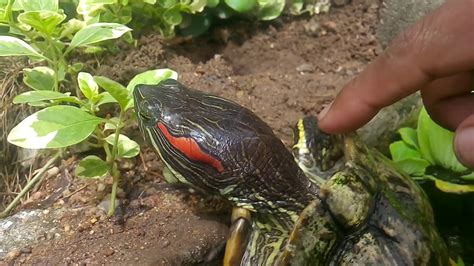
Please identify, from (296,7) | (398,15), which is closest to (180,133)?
(296,7)

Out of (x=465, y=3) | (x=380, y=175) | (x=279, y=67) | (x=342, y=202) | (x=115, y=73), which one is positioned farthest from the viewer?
(x=279, y=67)

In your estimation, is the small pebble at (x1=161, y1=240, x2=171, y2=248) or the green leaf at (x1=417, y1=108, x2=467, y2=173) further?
the green leaf at (x1=417, y1=108, x2=467, y2=173)

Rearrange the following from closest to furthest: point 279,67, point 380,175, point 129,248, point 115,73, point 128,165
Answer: point 129,248
point 380,175
point 128,165
point 115,73
point 279,67

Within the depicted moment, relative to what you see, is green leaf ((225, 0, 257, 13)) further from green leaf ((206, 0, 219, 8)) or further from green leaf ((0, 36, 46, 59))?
green leaf ((0, 36, 46, 59))

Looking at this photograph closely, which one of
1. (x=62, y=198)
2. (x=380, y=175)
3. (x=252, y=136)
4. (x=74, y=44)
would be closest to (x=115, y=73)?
(x=74, y=44)

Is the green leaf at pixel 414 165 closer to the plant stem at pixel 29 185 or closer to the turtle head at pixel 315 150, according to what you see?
the turtle head at pixel 315 150

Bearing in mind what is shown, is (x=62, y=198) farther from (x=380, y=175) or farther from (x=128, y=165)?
(x=380, y=175)

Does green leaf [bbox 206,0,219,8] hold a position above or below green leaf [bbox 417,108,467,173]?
above

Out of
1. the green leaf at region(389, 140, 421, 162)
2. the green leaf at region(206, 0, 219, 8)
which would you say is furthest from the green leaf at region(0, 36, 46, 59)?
the green leaf at region(389, 140, 421, 162)
